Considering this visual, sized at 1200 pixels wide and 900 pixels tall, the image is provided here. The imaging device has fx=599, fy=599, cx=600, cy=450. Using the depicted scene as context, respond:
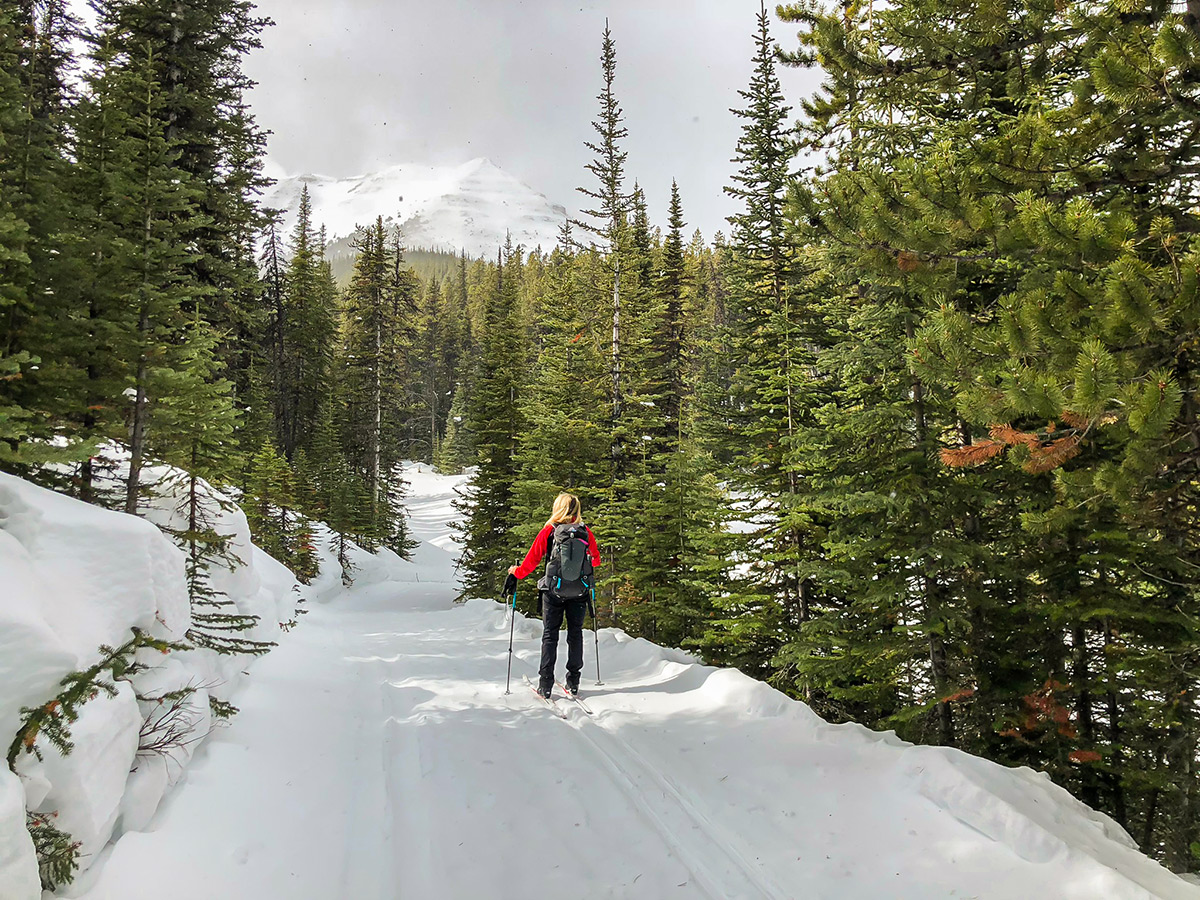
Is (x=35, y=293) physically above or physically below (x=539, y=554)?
above

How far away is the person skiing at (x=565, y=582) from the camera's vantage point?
23.7 feet

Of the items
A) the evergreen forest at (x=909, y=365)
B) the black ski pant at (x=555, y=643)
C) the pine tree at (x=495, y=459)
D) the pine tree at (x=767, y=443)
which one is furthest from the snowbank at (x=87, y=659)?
the pine tree at (x=495, y=459)

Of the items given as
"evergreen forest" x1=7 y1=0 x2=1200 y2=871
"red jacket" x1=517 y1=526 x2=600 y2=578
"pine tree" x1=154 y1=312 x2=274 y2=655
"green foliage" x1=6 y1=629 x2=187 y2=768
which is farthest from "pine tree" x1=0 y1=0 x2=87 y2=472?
"red jacket" x1=517 y1=526 x2=600 y2=578

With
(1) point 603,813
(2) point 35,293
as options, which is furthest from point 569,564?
(2) point 35,293

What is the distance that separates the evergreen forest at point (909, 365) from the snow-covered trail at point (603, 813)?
6.22 feet

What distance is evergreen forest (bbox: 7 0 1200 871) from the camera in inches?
152

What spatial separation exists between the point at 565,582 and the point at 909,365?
4.50 m

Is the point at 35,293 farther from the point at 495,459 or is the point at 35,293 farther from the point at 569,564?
the point at 495,459

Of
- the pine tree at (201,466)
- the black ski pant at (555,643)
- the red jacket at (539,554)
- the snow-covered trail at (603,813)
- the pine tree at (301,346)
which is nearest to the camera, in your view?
the snow-covered trail at (603,813)

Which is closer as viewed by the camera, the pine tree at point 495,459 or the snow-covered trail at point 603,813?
the snow-covered trail at point 603,813

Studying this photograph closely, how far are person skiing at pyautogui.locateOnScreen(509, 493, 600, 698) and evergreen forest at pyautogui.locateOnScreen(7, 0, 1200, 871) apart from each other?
2.83m

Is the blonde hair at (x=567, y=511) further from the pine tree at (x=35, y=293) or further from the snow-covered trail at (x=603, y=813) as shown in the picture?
the pine tree at (x=35, y=293)

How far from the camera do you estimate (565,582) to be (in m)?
7.39

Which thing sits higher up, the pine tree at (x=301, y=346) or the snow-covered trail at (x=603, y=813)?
the pine tree at (x=301, y=346)
